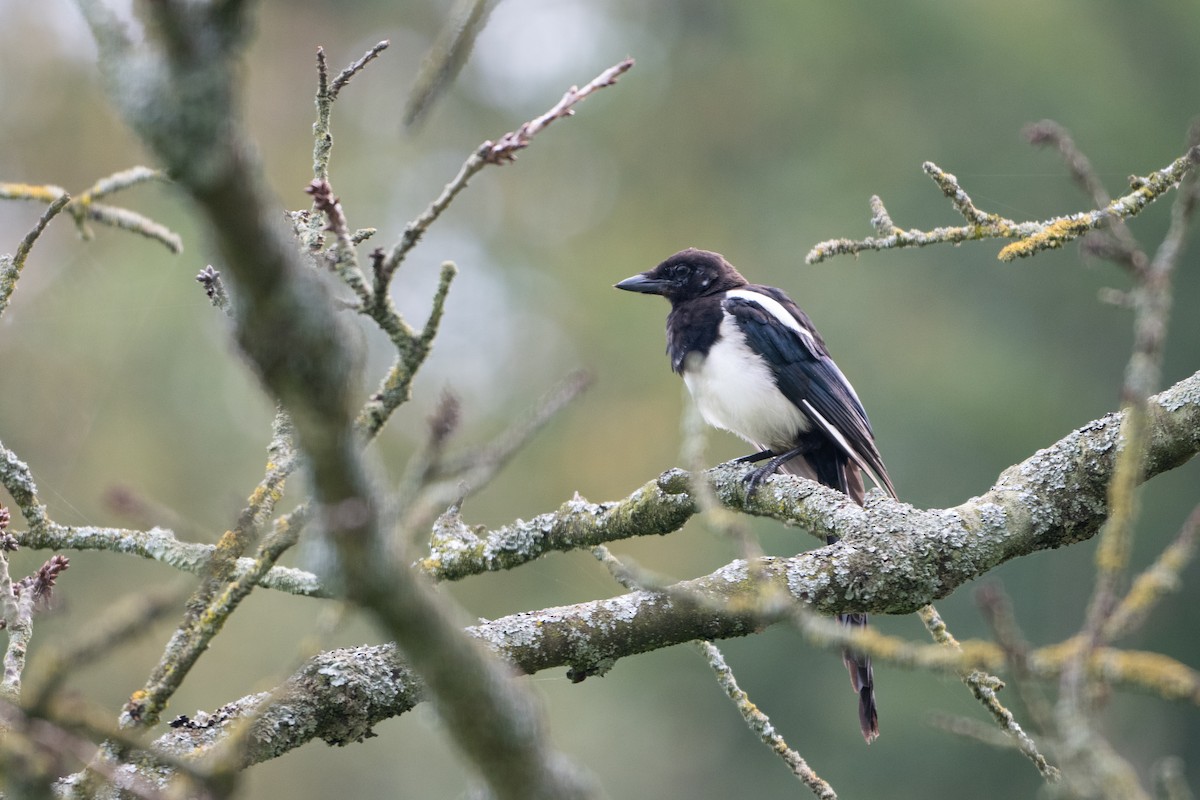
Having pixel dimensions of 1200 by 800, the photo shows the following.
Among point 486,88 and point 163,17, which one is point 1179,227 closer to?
point 163,17

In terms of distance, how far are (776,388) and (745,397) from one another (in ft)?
0.39

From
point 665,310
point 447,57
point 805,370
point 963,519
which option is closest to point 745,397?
point 805,370

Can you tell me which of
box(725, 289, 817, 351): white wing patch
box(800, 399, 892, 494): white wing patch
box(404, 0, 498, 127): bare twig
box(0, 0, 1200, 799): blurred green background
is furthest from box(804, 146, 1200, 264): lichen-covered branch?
box(0, 0, 1200, 799): blurred green background

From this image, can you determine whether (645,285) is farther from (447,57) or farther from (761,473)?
(447,57)

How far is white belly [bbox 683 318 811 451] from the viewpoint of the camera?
4.43 metres

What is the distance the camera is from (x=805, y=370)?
451cm

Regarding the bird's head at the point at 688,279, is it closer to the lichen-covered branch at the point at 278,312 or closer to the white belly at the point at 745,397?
the white belly at the point at 745,397

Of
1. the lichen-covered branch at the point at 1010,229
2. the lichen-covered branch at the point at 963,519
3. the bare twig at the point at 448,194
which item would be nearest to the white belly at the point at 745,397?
the lichen-covered branch at the point at 963,519

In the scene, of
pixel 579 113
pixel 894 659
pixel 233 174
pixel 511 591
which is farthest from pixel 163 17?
pixel 579 113

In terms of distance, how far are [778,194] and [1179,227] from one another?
14697mm

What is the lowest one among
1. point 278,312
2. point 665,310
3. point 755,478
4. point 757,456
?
point 278,312

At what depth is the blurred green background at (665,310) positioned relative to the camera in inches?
407

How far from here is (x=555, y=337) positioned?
47.1 feet

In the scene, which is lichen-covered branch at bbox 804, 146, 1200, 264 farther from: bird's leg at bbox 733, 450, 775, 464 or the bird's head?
the bird's head
